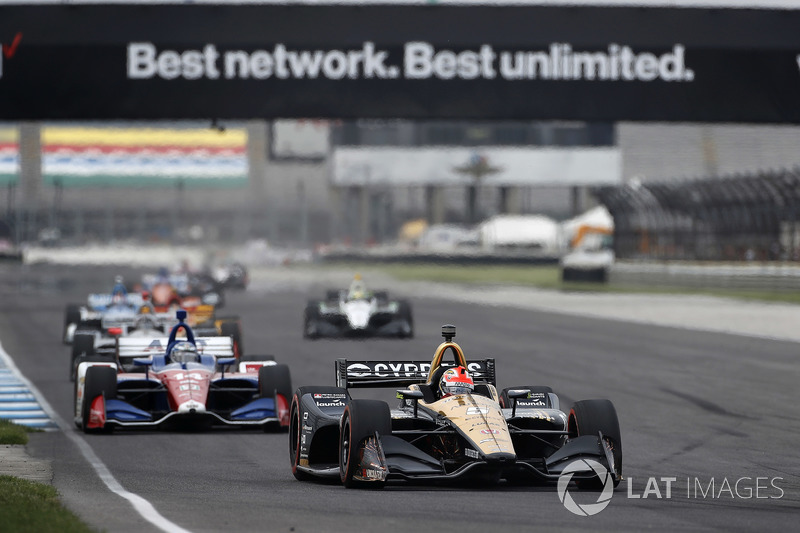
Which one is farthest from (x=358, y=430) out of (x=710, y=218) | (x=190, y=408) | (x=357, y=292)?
(x=710, y=218)

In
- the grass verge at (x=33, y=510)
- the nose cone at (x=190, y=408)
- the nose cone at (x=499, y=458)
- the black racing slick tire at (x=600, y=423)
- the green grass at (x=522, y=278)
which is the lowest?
the green grass at (x=522, y=278)

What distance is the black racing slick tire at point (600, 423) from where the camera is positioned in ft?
32.0

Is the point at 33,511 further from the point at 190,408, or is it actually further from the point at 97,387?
the point at 97,387

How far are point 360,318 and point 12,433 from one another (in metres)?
12.6

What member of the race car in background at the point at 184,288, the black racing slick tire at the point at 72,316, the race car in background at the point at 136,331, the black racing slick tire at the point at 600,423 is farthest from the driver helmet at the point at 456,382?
the race car in background at the point at 184,288

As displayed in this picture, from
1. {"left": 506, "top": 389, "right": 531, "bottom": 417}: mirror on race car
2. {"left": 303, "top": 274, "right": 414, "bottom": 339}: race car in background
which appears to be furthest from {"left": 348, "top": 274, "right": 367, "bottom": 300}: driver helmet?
{"left": 506, "top": 389, "right": 531, "bottom": 417}: mirror on race car

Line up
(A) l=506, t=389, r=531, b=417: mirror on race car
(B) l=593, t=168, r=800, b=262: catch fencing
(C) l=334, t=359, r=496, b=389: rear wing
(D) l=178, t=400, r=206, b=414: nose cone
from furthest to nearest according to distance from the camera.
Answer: (B) l=593, t=168, r=800, b=262: catch fencing < (D) l=178, t=400, r=206, b=414: nose cone < (C) l=334, t=359, r=496, b=389: rear wing < (A) l=506, t=389, r=531, b=417: mirror on race car

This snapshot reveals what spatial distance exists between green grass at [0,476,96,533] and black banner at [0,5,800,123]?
347 inches

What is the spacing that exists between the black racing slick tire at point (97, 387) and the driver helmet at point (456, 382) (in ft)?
15.1

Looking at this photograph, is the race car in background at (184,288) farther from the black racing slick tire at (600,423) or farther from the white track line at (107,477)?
the black racing slick tire at (600,423)

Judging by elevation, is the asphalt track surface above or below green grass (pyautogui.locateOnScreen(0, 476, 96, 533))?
below

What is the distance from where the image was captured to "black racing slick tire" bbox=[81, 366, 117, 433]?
13.6m

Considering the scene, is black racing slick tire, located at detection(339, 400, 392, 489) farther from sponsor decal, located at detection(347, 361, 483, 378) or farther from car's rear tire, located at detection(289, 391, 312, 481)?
sponsor decal, located at detection(347, 361, 483, 378)

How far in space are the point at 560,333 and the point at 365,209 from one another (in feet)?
225
